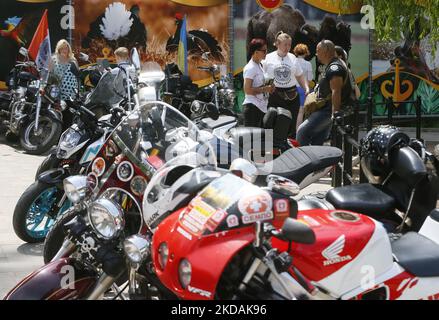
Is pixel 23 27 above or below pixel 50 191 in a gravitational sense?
above

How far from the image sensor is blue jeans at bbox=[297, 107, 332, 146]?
8.66 metres

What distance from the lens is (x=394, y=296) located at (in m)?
3.49

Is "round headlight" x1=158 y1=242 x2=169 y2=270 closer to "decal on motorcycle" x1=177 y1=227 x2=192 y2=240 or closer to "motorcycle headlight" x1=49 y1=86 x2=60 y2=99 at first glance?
"decal on motorcycle" x1=177 y1=227 x2=192 y2=240

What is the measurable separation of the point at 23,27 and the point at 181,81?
3.01 metres

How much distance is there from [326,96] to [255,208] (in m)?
5.78

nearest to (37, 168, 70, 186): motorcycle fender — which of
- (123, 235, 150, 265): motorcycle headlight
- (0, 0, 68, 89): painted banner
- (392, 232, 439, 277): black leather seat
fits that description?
(123, 235, 150, 265): motorcycle headlight

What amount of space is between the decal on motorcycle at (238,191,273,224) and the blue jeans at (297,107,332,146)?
561 cm

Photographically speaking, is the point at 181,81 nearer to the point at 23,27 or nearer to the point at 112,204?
the point at 23,27

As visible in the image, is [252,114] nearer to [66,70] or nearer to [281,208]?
[66,70]

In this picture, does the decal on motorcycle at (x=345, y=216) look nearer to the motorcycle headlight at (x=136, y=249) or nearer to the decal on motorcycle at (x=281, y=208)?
the decal on motorcycle at (x=281, y=208)

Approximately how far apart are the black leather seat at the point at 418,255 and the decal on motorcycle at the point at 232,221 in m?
0.95

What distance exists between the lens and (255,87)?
30.8ft

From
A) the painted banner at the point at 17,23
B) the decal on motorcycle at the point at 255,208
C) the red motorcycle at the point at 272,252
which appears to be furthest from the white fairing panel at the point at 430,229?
the painted banner at the point at 17,23
